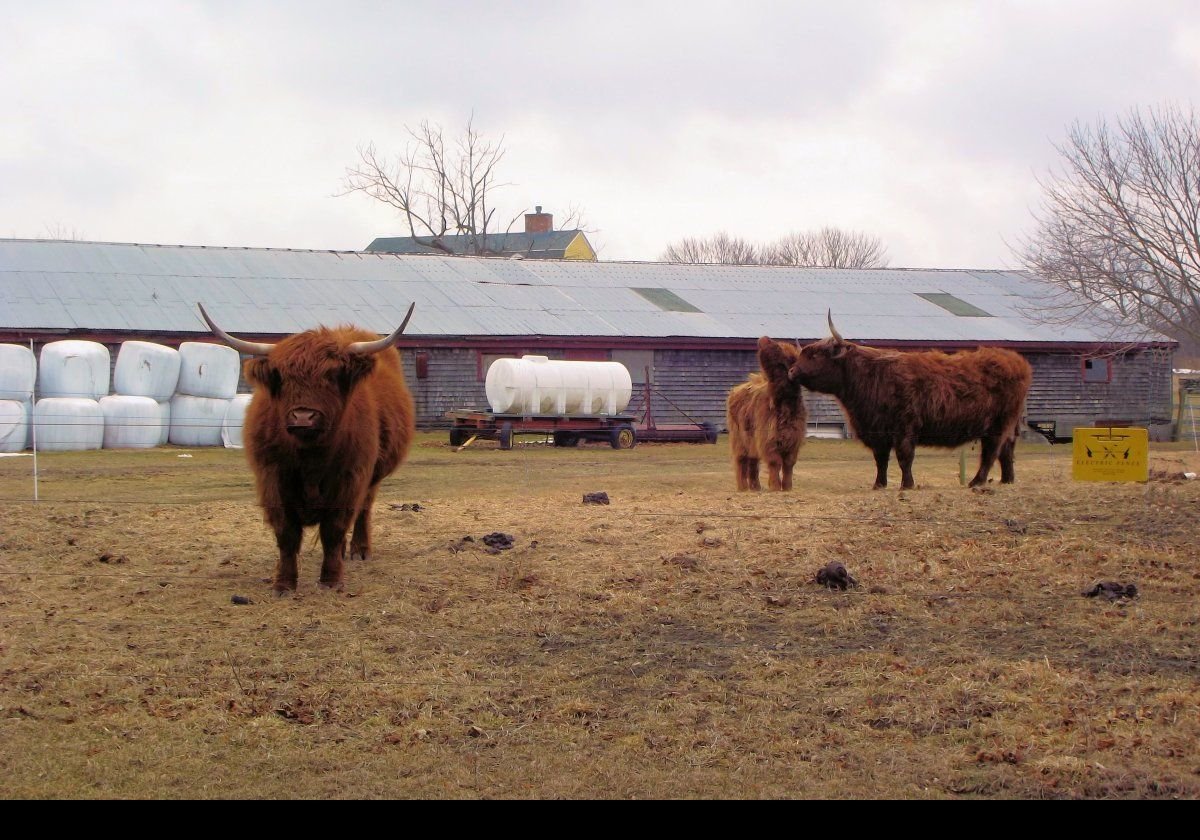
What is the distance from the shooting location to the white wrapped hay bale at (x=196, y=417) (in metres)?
24.8

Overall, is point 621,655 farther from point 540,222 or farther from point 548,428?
point 540,222

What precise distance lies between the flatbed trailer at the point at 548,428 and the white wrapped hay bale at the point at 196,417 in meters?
4.53

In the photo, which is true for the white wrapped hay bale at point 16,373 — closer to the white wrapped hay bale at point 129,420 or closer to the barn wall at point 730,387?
the white wrapped hay bale at point 129,420

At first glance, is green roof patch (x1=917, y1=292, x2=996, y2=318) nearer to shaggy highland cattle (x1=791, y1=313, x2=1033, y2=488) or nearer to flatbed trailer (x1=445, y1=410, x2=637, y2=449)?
flatbed trailer (x1=445, y1=410, x2=637, y2=449)

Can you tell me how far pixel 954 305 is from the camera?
37.9 metres

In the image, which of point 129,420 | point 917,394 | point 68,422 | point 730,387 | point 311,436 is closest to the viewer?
point 311,436

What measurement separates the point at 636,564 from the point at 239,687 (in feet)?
12.1

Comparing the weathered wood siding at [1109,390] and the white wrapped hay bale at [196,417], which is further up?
the weathered wood siding at [1109,390]

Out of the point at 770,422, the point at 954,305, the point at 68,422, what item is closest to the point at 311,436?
the point at 770,422

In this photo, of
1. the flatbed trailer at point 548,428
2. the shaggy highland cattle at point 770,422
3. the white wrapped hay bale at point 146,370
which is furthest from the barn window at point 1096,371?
the white wrapped hay bale at point 146,370

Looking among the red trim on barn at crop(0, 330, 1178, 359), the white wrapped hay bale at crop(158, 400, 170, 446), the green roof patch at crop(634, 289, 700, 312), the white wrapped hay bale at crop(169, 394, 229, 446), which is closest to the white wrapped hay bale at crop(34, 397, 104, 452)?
the white wrapped hay bale at crop(158, 400, 170, 446)

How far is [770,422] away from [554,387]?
415 inches
